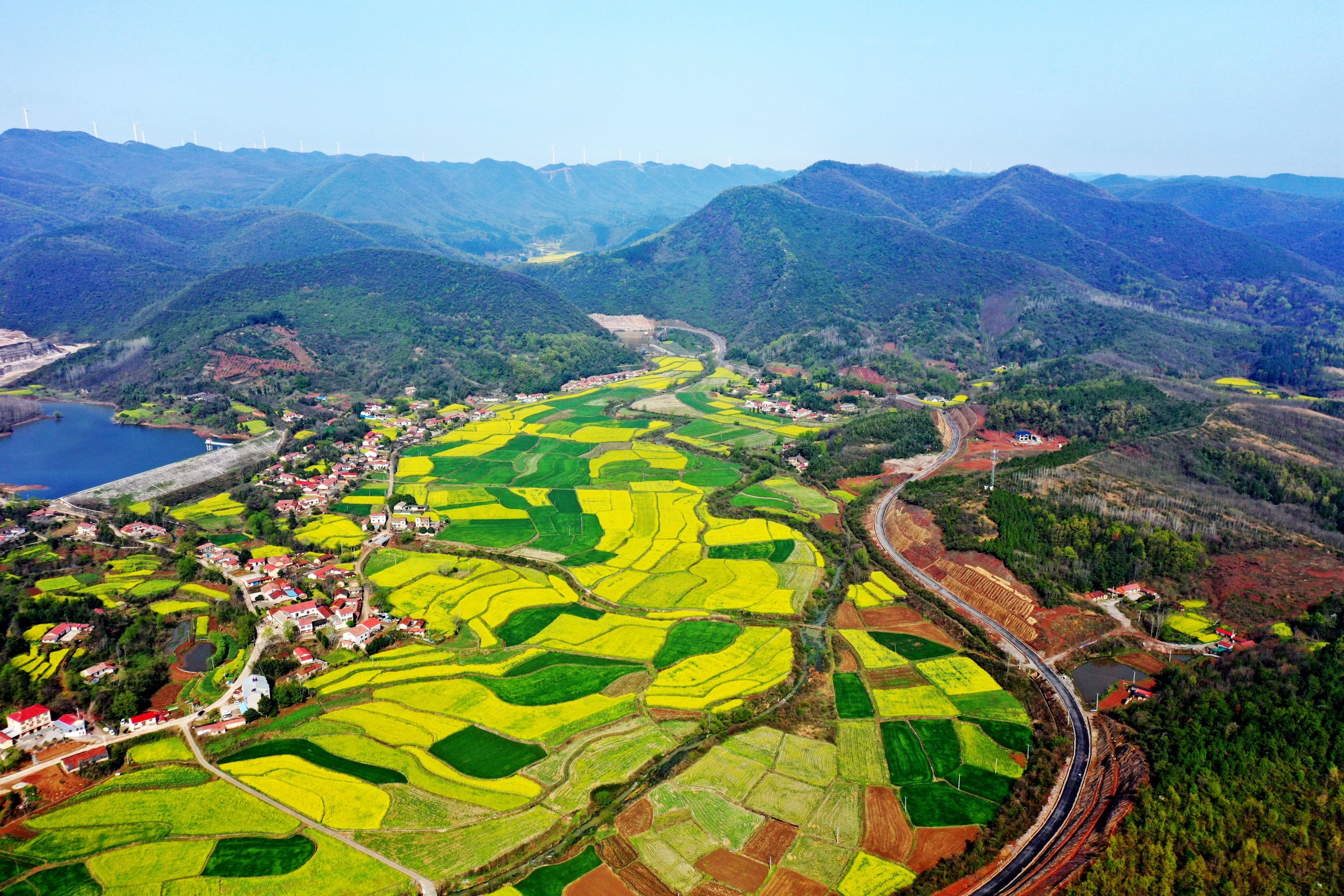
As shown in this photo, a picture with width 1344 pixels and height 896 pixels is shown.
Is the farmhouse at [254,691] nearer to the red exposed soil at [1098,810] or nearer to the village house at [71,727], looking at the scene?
the village house at [71,727]

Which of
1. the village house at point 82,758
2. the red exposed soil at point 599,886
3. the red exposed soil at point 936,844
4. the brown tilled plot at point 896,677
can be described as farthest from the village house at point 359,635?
the red exposed soil at point 936,844

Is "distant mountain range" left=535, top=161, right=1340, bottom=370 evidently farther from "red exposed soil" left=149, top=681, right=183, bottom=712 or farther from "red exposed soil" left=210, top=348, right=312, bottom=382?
"red exposed soil" left=149, top=681, right=183, bottom=712

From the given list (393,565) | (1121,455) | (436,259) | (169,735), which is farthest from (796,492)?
(436,259)

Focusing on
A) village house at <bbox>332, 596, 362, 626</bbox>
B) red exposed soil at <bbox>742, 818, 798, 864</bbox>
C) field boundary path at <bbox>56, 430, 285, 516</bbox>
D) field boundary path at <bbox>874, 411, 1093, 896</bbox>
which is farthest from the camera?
field boundary path at <bbox>56, 430, 285, 516</bbox>

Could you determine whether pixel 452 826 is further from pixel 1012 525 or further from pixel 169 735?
pixel 1012 525

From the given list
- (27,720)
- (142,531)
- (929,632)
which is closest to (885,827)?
(929,632)

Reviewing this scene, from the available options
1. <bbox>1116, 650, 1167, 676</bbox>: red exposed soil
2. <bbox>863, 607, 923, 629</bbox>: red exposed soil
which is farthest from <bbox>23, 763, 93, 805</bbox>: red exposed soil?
<bbox>1116, 650, 1167, 676</bbox>: red exposed soil

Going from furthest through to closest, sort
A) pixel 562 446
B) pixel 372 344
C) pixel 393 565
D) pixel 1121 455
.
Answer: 1. pixel 372 344
2. pixel 562 446
3. pixel 1121 455
4. pixel 393 565
